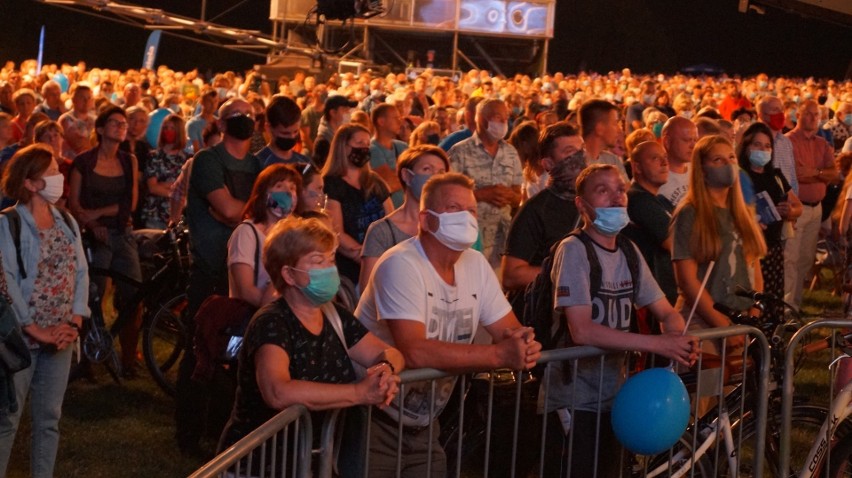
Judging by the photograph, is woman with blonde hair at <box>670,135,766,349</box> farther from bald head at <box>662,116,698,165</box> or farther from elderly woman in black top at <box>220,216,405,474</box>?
elderly woman in black top at <box>220,216,405,474</box>

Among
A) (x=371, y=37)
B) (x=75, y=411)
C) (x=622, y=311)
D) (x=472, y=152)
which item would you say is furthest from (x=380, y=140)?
(x=371, y=37)

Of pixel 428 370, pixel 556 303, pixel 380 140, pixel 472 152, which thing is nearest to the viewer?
pixel 428 370

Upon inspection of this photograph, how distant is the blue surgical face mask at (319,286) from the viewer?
4152 mm

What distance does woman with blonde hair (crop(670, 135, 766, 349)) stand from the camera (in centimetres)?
630

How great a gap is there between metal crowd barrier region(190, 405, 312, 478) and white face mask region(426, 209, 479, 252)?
0.92m

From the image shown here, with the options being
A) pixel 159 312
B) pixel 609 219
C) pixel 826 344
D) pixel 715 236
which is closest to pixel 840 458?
pixel 826 344

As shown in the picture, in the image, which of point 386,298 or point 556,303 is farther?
point 556,303

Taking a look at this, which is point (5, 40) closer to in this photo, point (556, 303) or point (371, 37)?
point (371, 37)

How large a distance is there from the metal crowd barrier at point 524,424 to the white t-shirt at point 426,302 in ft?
0.34

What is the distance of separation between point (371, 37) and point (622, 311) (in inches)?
1137

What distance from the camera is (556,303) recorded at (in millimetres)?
5027

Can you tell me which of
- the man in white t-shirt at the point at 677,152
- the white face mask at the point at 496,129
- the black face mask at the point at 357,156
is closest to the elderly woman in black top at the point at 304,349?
the black face mask at the point at 357,156

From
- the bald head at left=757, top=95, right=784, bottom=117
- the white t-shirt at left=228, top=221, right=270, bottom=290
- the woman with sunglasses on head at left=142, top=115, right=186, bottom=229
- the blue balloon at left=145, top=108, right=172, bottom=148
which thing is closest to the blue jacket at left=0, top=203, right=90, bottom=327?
the white t-shirt at left=228, top=221, right=270, bottom=290

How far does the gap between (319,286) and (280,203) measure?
205cm
